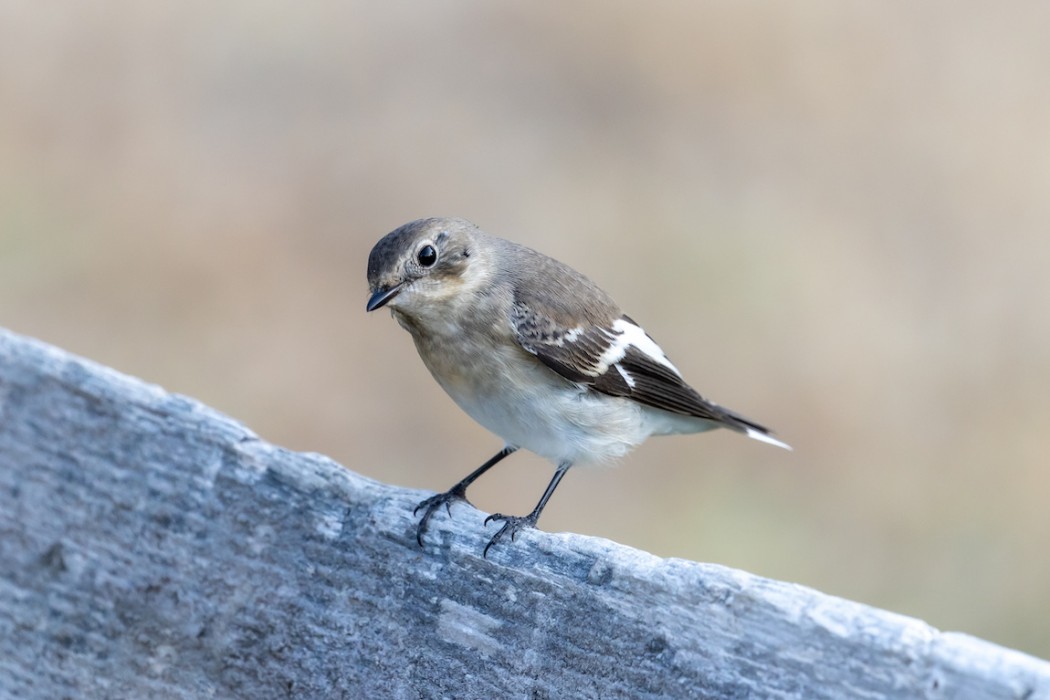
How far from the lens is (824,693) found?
6.46 feet

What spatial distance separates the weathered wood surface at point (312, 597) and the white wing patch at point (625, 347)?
3.77 feet

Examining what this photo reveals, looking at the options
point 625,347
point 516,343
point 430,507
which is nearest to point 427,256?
point 516,343

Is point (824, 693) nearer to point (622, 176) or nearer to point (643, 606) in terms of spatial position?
point (643, 606)

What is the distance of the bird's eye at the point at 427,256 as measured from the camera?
337cm

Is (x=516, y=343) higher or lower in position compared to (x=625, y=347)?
lower

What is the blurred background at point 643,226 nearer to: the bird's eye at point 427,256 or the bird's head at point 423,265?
A: the bird's head at point 423,265

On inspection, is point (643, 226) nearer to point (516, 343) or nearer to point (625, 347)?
point (625, 347)

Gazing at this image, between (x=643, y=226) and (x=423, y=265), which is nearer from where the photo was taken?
(x=423, y=265)

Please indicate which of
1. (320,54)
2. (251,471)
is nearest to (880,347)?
(320,54)

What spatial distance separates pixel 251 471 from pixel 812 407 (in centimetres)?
422

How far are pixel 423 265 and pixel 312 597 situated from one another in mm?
1172

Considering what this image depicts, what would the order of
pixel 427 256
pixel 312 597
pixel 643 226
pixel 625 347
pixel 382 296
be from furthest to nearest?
pixel 643 226
pixel 625 347
pixel 427 256
pixel 382 296
pixel 312 597

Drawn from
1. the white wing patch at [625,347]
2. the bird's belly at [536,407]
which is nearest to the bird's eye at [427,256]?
the bird's belly at [536,407]

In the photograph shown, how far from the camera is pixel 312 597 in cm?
256
